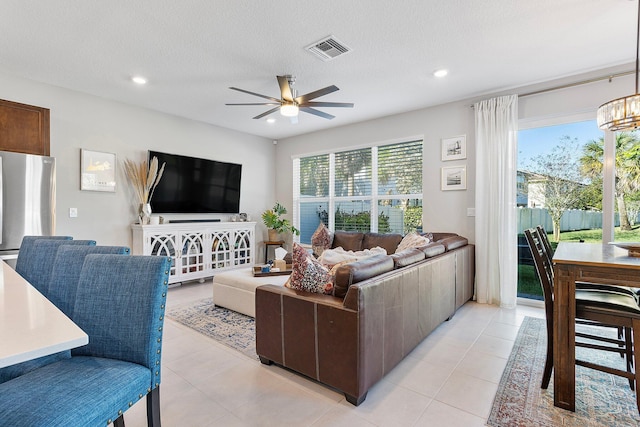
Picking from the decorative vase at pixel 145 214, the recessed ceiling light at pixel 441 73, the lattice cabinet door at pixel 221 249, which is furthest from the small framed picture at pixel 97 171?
the recessed ceiling light at pixel 441 73

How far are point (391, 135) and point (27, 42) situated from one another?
4.28 meters

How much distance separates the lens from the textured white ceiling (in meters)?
2.28

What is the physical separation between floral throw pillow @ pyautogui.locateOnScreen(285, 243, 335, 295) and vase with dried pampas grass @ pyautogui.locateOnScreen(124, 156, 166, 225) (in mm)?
3120

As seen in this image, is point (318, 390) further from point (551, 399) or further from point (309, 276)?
point (551, 399)

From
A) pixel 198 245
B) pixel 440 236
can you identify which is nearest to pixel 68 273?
pixel 198 245

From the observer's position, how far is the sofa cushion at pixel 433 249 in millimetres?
2928

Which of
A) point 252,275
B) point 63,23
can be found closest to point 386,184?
point 252,275

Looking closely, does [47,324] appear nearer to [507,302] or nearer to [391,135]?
[507,302]

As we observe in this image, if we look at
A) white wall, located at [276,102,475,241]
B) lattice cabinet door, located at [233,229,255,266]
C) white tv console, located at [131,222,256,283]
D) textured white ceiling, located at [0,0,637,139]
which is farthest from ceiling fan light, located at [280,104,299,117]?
lattice cabinet door, located at [233,229,255,266]

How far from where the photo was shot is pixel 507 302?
146 inches

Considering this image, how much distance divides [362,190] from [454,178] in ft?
5.16

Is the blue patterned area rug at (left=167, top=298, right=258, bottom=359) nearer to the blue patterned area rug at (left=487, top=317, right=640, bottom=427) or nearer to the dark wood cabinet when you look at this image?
the blue patterned area rug at (left=487, top=317, right=640, bottom=427)

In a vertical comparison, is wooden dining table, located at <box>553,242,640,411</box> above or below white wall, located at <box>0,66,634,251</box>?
below

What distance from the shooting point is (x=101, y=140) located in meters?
4.10
